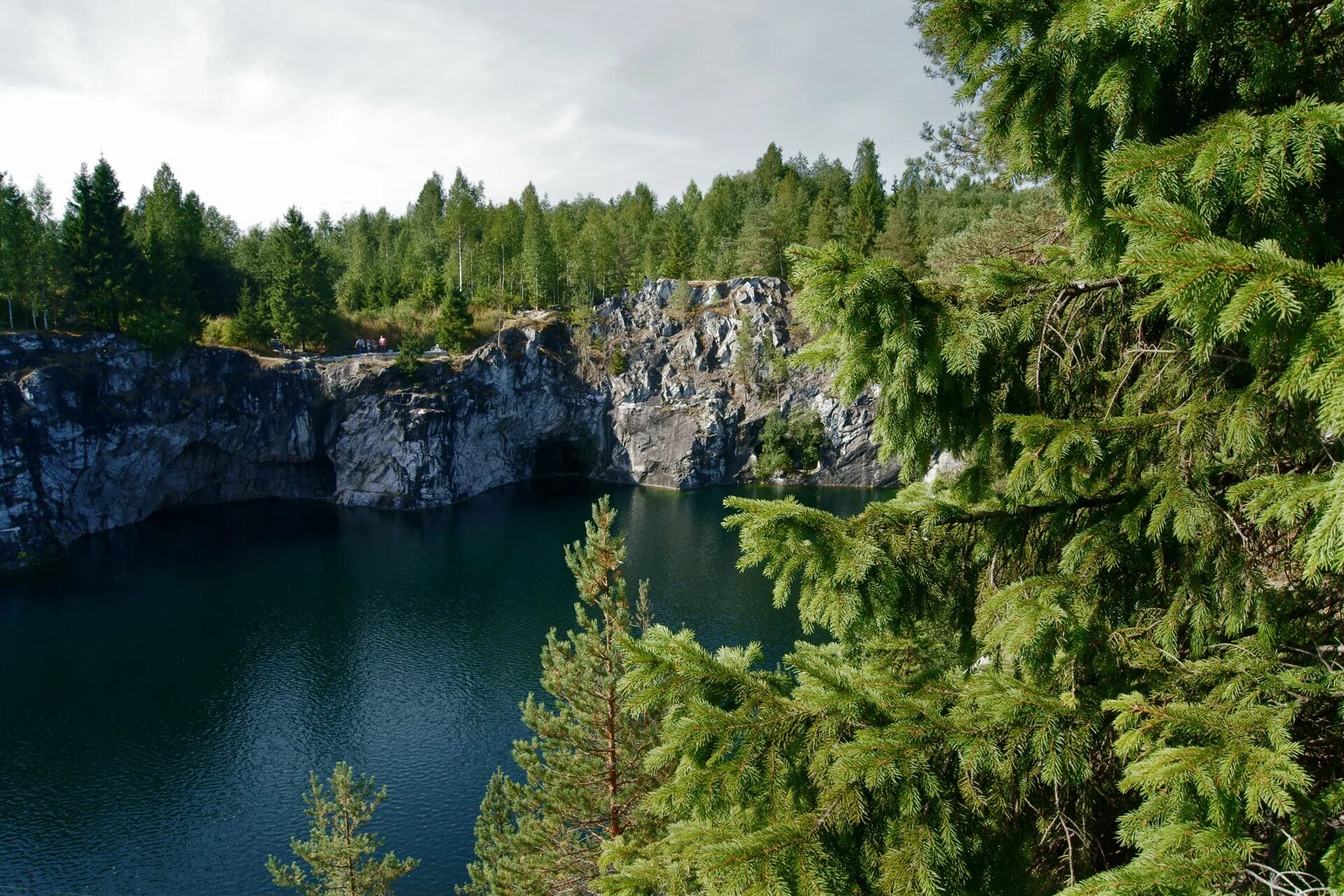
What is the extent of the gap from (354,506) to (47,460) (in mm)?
14484

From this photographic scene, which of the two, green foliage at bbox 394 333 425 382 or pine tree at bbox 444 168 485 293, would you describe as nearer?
green foliage at bbox 394 333 425 382

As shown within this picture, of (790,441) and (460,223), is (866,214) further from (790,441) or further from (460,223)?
(460,223)

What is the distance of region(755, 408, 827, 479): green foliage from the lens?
49.4 m

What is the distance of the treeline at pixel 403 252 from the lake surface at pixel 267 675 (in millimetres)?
12211

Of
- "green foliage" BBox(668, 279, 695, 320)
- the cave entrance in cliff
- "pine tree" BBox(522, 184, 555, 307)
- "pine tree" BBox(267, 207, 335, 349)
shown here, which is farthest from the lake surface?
"pine tree" BBox(522, 184, 555, 307)

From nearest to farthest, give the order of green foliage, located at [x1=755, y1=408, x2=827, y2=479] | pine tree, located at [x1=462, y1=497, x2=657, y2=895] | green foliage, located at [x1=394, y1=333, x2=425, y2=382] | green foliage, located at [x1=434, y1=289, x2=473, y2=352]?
pine tree, located at [x1=462, y1=497, x2=657, y2=895], green foliage, located at [x1=394, y1=333, x2=425, y2=382], green foliage, located at [x1=434, y1=289, x2=473, y2=352], green foliage, located at [x1=755, y1=408, x2=827, y2=479]

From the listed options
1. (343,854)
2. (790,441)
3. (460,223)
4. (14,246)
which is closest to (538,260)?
(460,223)

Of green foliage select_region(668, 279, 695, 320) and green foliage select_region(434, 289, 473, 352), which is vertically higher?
green foliage select_region(668, 279, 695, 320)

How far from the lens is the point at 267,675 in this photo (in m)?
23.4

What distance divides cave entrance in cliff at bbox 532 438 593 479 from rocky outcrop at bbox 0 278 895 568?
16cm

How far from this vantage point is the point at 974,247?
1697cm

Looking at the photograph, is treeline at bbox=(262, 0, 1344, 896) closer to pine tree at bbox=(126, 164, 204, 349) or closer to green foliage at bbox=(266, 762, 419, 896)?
green foliage at bbox=(266, 762, 419, 896)

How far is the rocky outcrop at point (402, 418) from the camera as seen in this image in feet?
115

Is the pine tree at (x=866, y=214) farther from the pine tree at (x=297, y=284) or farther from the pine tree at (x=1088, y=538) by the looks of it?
the pine tree at (x=1088, y=538)
